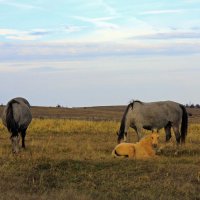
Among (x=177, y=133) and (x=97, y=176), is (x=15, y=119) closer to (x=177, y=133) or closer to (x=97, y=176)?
(x=177, y=133)

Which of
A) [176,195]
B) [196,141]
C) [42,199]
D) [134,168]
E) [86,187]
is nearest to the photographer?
[42,199]

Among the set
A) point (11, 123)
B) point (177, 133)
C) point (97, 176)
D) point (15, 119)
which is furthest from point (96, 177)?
point (177, 133)

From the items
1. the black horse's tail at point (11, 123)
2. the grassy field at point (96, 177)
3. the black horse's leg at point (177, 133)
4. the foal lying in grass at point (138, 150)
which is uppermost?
the black horse's tail at point (11, 123)

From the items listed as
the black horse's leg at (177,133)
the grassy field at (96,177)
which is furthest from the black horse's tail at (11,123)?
the black horse's leg at (177,133)

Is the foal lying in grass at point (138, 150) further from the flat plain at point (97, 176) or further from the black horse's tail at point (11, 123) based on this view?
the black horse's tail at point (11, 123)

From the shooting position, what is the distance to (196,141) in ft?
57.2

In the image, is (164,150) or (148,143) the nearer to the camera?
(148,143)

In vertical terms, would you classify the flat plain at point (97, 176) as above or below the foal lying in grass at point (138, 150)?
below

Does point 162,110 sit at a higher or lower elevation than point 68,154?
higher

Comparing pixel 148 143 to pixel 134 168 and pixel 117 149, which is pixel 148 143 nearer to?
pixel 117 149

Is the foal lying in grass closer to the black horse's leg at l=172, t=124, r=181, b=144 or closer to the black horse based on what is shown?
the black horse's leg at l=172, t=124, r=181, b=144

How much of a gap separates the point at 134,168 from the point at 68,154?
10.3 feet

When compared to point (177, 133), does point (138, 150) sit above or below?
below

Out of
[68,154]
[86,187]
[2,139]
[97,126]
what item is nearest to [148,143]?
[68,154]
